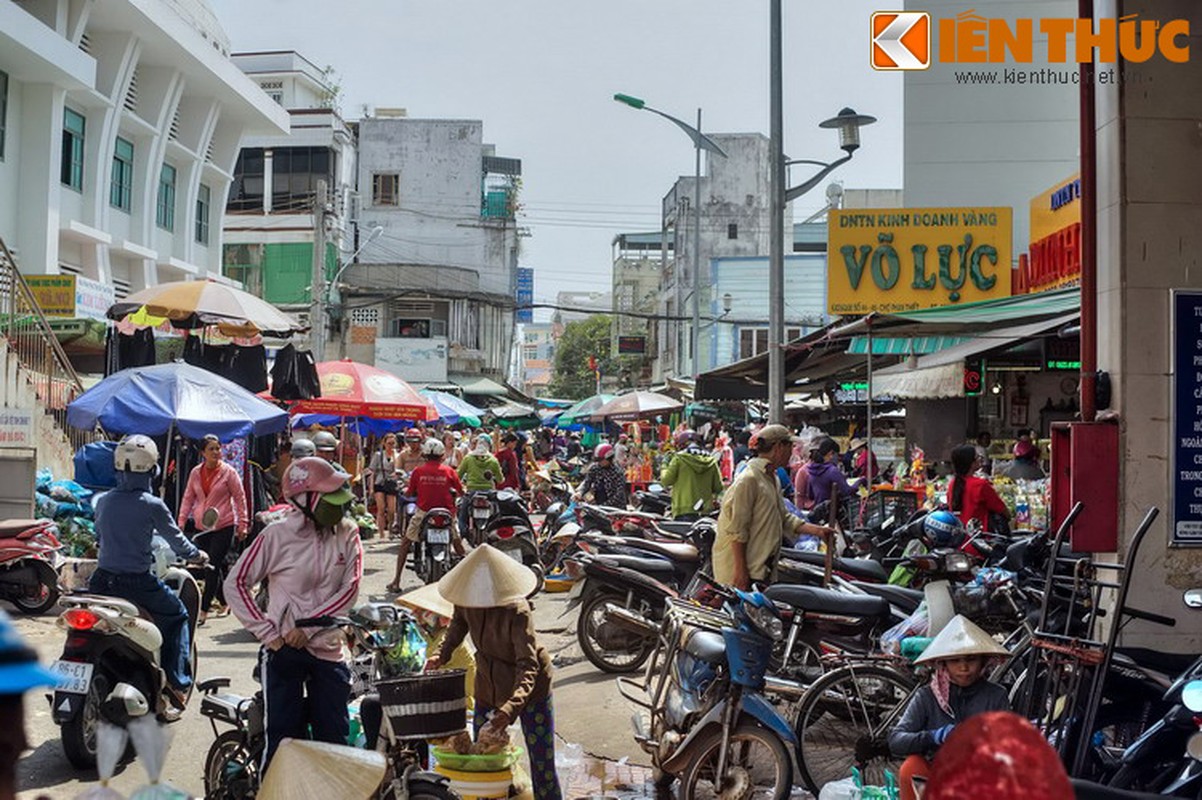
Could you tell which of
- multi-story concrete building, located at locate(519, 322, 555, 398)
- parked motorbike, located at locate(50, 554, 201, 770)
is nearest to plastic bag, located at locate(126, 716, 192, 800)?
parked motorbike, located at locate(50, 554, 201, 770)

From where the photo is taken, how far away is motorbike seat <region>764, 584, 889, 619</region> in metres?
7.24

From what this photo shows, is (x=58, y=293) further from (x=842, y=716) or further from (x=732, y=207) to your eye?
(x=732, y=207)

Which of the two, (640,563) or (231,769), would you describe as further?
(640,563)

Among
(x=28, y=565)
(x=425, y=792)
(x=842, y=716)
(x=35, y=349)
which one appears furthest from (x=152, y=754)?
(x=35, y=349)

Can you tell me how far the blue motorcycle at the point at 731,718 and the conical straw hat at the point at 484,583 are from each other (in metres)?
1.00

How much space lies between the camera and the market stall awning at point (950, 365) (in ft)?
29.8

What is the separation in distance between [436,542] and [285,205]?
31916 millimetres

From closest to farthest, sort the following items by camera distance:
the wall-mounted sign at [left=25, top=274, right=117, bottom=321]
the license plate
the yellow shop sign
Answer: the license plate < the yellow shop sign < the wall-mounted sign at [left=25, top=274, right=117, bottom=321]

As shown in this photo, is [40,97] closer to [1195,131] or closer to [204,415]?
[204,415]

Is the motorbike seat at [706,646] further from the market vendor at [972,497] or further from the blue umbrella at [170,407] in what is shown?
the blue umbrella at [170,407]

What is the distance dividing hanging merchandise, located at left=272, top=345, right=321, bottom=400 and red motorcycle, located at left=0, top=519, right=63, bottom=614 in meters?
4.77

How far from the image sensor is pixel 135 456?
696 centimetres

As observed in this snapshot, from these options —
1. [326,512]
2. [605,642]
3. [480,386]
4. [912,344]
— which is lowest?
[605,642]

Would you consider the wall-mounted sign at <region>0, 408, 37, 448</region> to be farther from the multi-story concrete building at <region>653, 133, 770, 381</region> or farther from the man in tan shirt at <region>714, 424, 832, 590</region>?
the multi-story concrete building at <region>653, 133, 770, 381</region>
